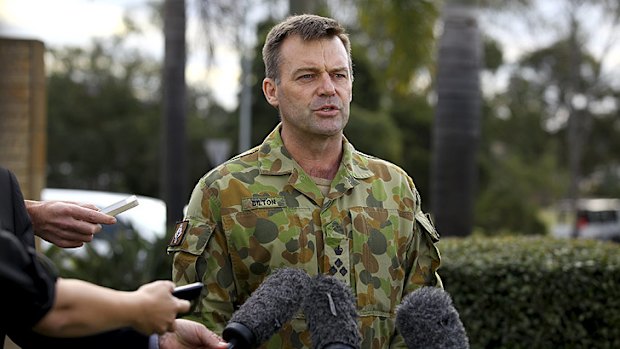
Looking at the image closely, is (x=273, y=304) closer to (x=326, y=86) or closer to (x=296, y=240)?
(x=296, y=240)

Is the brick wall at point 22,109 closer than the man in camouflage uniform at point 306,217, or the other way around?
the man in camouflage uniform at point 306,217

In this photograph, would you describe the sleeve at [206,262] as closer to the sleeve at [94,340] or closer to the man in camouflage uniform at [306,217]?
the man in camouflage uniform at [306,217]

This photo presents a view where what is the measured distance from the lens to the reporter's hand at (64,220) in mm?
2762

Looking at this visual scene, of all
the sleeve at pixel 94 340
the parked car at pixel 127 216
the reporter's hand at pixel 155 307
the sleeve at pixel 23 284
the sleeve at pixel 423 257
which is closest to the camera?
the sleeve at pixel 23 284

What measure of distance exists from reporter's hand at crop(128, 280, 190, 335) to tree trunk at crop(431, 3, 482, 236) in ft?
22.1

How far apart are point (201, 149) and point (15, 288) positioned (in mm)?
27793

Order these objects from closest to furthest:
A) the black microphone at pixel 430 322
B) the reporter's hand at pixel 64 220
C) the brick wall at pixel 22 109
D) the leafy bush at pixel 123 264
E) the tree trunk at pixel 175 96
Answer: the black microphone at pixel 430 322
the reporter's hand at pixel 64 220
the brick wall at pixel 22 109
the leafy bush at pixel 123 264
the tree trunk at pixel 175 96

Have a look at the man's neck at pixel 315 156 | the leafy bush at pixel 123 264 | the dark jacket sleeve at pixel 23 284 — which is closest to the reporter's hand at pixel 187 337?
the dark jacket sleeve at pixel 23 284

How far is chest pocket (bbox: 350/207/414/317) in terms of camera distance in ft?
9.99

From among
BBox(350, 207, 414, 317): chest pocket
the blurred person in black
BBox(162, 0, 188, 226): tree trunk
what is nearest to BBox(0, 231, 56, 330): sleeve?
the blurred person in black

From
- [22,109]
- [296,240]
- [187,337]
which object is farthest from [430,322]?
[22,109]

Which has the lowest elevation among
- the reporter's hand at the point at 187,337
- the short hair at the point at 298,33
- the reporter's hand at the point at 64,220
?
the reporter's hand at the point at 187,337

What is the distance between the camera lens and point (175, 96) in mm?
12062

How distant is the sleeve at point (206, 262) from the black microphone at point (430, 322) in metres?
0.57
